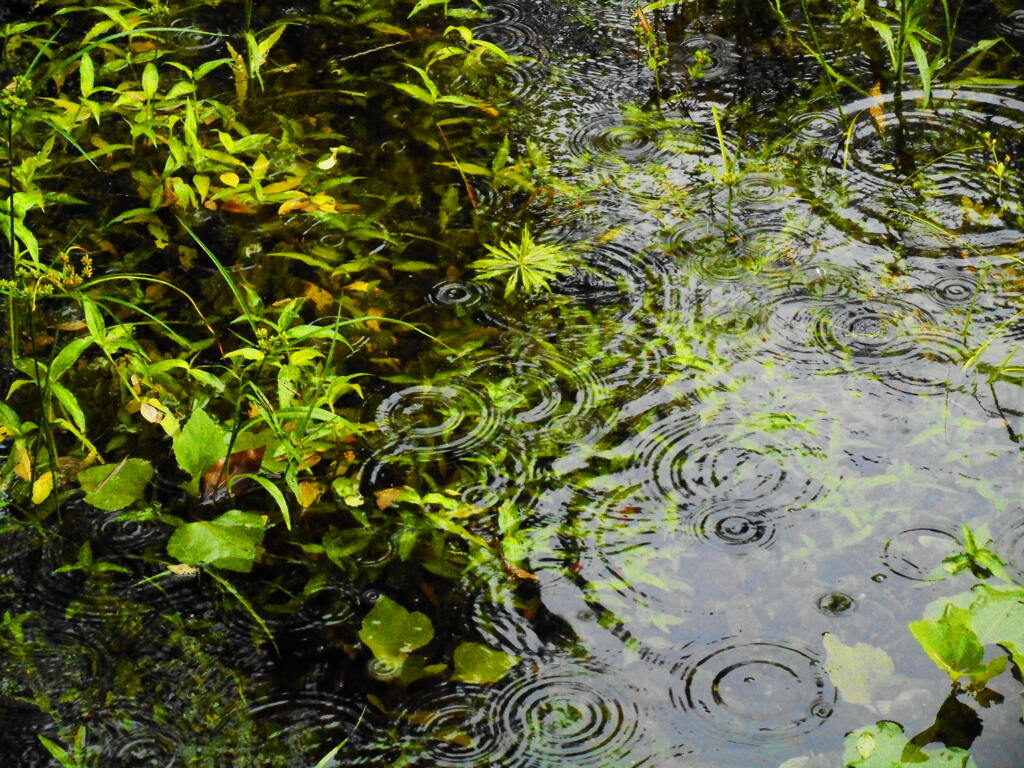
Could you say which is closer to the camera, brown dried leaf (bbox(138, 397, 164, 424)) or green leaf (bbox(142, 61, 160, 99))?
brown dried leaf (bbox(138, 397, 164, 424))

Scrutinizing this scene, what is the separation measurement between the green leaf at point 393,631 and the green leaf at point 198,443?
451 millimetres

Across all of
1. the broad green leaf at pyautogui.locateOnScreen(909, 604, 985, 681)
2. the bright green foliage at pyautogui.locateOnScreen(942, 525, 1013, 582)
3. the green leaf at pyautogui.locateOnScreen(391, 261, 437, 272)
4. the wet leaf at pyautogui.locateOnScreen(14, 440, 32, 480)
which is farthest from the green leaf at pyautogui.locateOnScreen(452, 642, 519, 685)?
the green leaf at pyautogui.locateOnScreen(391, 261, 437, 272)

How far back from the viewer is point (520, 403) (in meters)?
2.47

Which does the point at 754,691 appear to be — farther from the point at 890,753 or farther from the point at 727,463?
the point at 727,463

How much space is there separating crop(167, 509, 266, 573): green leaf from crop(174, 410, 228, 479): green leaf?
113mm

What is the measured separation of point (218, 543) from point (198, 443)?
0.21 meters

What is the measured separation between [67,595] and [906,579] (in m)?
1.69

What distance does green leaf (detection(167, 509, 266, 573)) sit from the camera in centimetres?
203

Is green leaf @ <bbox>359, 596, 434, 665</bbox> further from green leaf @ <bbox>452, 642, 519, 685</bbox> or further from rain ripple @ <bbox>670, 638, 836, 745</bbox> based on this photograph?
rain ripple @ <bbox>670, 638, 836, 745</bbox>

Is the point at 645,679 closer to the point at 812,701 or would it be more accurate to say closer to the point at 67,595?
the point at 812,701

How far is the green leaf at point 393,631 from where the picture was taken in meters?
2.01

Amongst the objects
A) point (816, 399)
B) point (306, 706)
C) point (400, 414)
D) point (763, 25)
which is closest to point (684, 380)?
point (816, 399)

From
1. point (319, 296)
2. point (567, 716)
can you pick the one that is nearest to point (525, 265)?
point (319, 296)

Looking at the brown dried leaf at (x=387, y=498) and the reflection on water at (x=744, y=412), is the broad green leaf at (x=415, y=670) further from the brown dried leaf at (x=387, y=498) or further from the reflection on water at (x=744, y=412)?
the brown dried leaf at (x=387, y=498)
